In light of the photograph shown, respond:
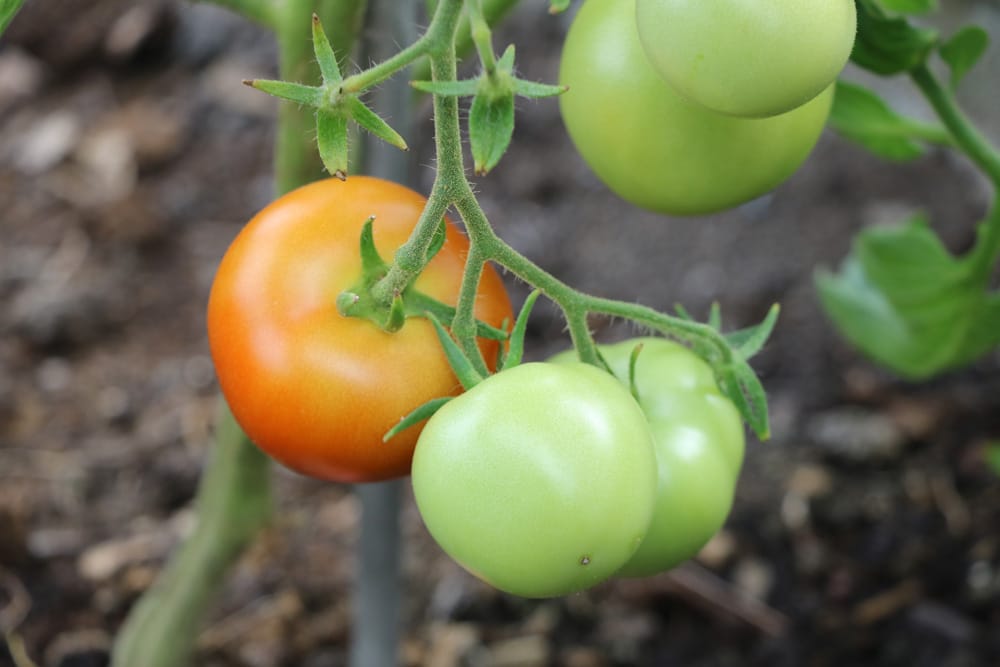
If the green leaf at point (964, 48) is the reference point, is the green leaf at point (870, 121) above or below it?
below

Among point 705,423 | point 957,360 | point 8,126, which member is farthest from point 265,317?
point 8,126

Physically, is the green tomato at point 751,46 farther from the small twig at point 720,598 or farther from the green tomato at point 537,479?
the small twig at point 720,598

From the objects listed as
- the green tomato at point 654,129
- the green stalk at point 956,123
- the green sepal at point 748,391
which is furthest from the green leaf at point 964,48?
the green sepal at point 748,391

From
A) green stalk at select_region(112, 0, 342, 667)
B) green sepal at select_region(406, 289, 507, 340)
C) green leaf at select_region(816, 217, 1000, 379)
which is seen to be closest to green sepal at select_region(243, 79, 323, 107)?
green sepal at select_region(406, 289, 507, 340)

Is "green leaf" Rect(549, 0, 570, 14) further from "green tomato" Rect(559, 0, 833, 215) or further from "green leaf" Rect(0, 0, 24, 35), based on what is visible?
"green leaf" Rect(0, 0, 24, 35)

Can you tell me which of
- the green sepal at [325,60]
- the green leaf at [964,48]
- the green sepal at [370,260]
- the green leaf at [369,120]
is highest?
the green sepal at [325,60]

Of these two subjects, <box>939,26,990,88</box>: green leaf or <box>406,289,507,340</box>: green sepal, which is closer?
<box>406,289,507,340</box>: green sepal
